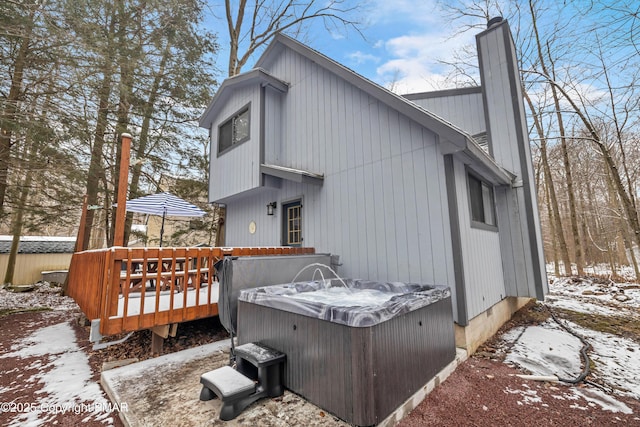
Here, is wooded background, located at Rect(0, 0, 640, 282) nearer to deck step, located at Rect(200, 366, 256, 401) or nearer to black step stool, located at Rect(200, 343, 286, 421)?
black step stool, located at Rect(200, 343, 286, 421)

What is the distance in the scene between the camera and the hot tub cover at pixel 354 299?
1.86 metres

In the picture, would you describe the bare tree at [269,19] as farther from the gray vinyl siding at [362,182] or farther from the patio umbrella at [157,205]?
the patio umbrella at [157,205]

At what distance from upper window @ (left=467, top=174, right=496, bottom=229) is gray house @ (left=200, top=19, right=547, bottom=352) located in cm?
4

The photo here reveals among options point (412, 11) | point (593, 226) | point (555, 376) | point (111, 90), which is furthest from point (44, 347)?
point (593, 226)

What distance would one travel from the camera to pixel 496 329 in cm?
416

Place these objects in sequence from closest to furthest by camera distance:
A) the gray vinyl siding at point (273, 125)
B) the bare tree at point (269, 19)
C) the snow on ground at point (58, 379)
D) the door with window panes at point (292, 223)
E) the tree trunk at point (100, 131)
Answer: the snow on ground at point (58, 379) < the tree trunk at point (100, 131) < the door with window panes at point (292, 223) < the gray vinyl siding at point (273, 125) < the bare tree at point (269, 19)

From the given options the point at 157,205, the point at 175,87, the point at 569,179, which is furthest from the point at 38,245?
the point at 569,179

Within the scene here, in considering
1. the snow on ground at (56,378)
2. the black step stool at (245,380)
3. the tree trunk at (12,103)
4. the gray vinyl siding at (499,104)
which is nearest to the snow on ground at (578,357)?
the black step stool at (245,380)

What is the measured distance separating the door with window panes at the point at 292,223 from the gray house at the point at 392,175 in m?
0.02

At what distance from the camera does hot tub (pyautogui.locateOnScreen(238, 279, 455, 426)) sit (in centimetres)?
177

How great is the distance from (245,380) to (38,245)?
54.6ft

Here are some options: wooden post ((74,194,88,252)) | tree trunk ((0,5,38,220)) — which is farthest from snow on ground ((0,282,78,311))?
tree trunk ((0,5,38,220))

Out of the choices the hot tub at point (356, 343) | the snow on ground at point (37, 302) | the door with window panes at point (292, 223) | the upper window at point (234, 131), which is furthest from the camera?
the snow on ground at point (37, 302)

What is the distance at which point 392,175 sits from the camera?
396 cm
